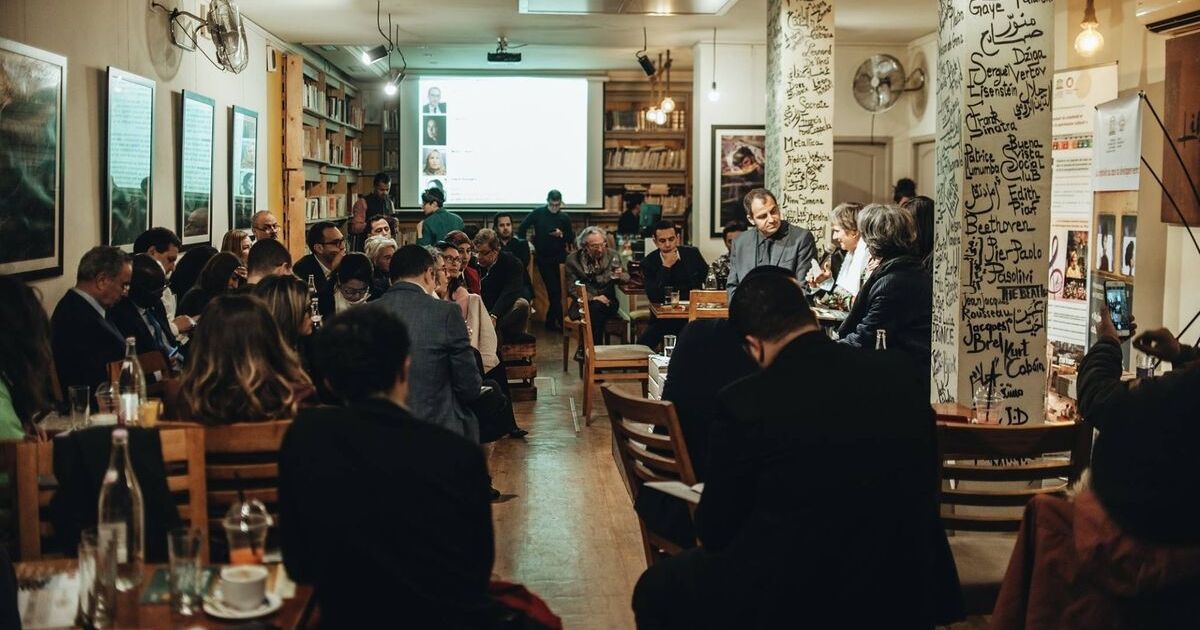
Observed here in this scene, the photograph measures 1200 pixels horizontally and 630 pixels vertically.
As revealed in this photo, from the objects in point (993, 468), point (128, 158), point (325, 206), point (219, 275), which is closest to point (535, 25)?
point (325, 206)

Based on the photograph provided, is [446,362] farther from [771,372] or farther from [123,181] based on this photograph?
[123,181]

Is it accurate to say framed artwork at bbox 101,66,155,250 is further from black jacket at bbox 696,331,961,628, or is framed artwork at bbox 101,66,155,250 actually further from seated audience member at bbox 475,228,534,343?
black jacket at bbox 696,331,961,628

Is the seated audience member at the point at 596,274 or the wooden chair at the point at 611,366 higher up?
the seated audience member at the point at 596,274

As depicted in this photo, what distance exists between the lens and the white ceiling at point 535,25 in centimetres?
1029

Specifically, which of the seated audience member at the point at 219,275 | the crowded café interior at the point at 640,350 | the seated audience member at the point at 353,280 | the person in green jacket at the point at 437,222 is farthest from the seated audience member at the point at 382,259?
the person in green jacket at the point at 437,222

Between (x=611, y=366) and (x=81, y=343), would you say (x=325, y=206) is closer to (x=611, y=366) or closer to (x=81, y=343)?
(x=611, y=366)

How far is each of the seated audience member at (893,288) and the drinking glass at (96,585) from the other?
3769 millimetres

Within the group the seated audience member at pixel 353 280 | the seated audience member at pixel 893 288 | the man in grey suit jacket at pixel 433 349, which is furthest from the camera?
the seated audience member at pixel 353 280

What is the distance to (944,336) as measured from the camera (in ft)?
17.1

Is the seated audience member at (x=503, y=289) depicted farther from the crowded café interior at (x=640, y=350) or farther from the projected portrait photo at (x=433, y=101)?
the projected portrait photo at (x=433, y=101)

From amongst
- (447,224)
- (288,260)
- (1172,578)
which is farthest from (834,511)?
(447,224)

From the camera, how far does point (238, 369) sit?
3.31 meters

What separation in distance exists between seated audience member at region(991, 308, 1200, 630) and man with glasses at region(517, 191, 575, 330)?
36.6 feet

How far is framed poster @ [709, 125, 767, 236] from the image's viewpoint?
41.4 feet
